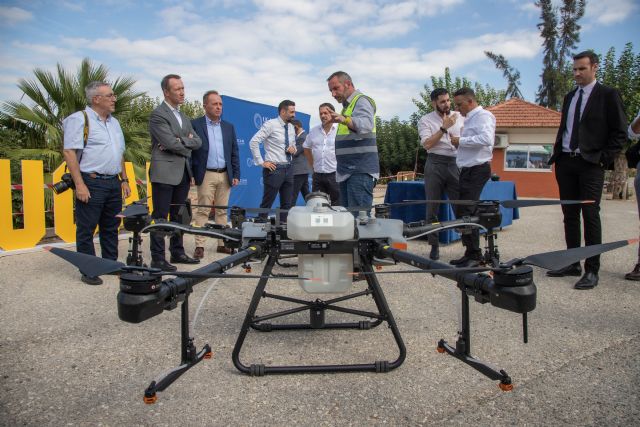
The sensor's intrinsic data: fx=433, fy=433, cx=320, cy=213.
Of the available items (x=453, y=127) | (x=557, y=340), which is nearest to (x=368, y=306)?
(x=557, y=340)

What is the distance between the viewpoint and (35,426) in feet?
6.50

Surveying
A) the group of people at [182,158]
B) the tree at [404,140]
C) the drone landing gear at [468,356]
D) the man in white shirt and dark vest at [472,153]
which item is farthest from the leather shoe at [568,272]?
the tree at [404,140]

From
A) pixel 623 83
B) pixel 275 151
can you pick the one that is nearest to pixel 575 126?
pixel 275 151

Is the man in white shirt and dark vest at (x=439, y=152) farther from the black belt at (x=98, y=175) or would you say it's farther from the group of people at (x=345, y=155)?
the black belt at (x=98, y=175)

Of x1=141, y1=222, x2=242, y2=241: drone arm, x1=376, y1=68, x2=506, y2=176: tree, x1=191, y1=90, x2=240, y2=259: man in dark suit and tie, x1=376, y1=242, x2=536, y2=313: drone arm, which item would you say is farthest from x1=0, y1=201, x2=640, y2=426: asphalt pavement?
x1=376, y1=68, x2=506, y2=176: tree

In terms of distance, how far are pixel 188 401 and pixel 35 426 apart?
672 mm

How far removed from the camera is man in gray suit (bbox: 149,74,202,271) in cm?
491

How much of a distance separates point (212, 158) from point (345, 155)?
2.17 metres

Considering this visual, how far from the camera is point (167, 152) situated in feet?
16.5

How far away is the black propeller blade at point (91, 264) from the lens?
1545 mm

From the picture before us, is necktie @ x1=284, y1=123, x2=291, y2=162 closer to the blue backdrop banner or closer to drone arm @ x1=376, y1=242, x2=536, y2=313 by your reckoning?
the blue backdrop banner

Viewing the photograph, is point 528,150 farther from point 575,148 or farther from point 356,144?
point 356,144

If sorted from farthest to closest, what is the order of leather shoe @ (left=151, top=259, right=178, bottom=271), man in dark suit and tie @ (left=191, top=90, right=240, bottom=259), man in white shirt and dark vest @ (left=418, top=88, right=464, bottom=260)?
man in dark suit and tie @ (left=191, top=90, right=240, bottom=259) → man in white shirt and dark vest @ (left=418, top=88, right=464, bottom=260) → leather shoe @ (left=151, top=259, right=178, bottom=271)

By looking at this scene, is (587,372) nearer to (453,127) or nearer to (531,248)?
(453,127)
